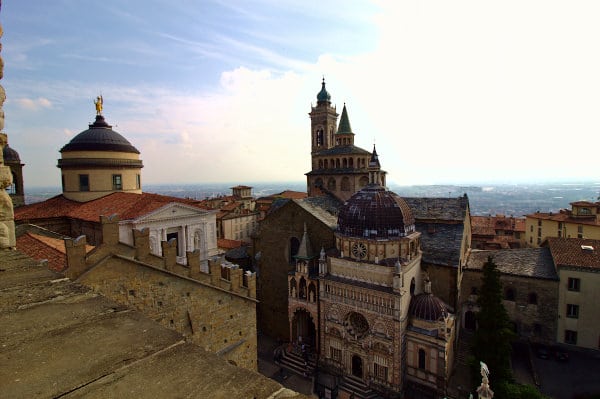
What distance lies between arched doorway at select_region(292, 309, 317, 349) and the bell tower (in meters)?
A: 28.0

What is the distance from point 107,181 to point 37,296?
82.7ft

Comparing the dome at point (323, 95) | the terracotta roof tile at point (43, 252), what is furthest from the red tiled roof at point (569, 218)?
the terracotta roof tile at point (43, 252)

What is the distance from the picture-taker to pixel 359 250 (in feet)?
70.6

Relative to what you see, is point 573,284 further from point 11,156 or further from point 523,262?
point 11,156

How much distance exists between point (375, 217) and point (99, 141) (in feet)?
73.4

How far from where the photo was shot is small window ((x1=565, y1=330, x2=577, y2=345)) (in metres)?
24.8

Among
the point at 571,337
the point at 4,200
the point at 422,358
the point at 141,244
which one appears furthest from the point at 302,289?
the point at 571,337

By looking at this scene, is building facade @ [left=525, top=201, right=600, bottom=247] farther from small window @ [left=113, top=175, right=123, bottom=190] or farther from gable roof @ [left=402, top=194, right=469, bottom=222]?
small window @ [left=113, top=175, right=123, bottom=190]

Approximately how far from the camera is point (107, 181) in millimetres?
25922

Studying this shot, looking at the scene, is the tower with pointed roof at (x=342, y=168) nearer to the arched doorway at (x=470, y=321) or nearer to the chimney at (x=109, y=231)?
the arched doorway at (x=470, y=321)

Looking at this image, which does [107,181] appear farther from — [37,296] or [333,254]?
[37,296]

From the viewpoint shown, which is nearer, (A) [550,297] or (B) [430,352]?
(B) [430,352]

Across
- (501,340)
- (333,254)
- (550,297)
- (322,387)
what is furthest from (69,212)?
(550,297)

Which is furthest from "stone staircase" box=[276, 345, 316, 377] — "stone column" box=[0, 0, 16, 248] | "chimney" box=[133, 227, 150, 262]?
"stone column" box=[0, 0, 16, 248]
